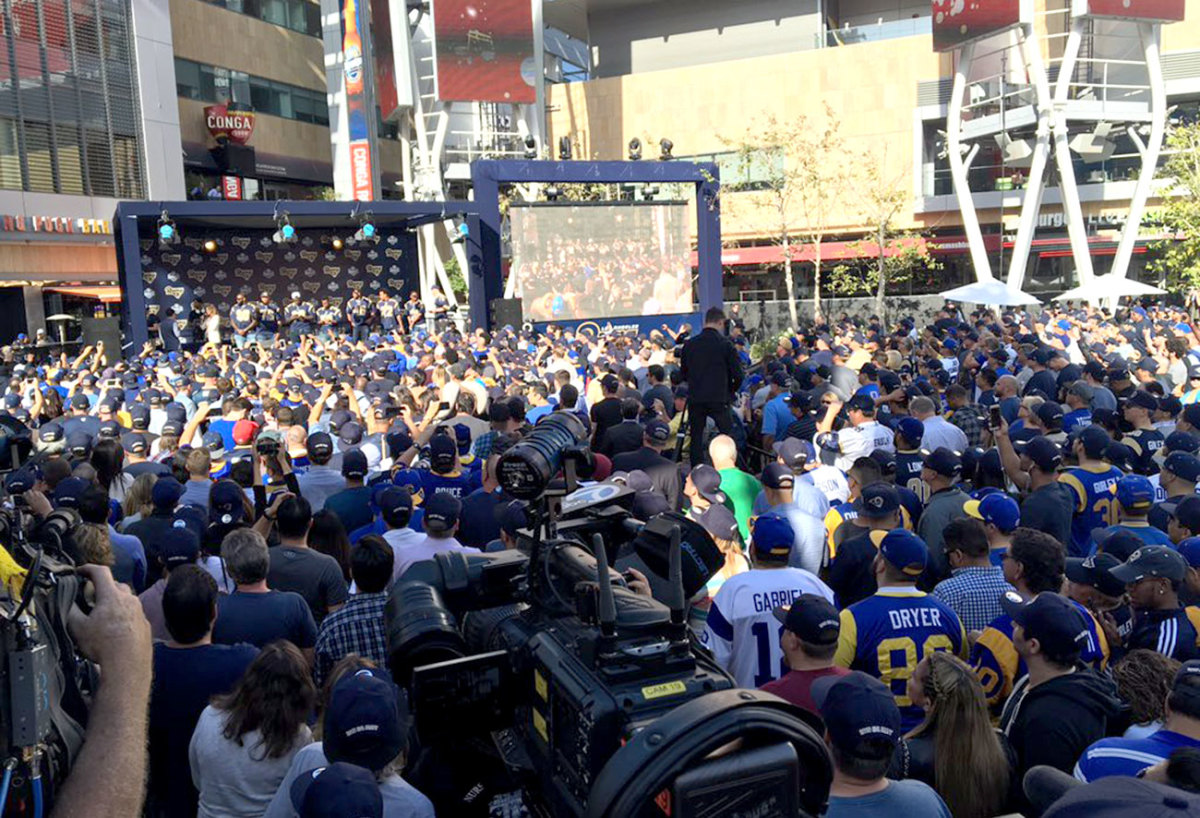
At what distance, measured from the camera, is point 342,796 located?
7.64 feet

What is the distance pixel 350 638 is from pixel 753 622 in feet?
5.75

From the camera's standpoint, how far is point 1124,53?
37.6 m

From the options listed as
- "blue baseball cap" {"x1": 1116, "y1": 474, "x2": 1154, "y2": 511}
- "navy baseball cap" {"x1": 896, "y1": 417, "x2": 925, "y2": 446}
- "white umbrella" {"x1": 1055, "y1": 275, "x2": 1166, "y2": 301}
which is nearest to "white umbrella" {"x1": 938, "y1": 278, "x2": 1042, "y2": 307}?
"white umbrella" {"x1": 1055, "y1": 275, "x2": 1166, "y2": 301}

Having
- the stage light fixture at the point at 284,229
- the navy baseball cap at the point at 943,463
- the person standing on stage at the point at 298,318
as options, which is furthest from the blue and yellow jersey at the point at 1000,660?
the person standing on stage at the point at 298,318

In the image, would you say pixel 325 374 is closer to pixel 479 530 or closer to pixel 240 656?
pixel 479 530

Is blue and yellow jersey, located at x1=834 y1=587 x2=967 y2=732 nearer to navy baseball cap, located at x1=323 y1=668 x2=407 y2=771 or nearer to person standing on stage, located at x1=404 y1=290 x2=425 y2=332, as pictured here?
navy baseball cap, located at x1=323 y1=668 x2=407 y2=771

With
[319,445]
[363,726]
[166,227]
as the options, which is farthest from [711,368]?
[166,227]

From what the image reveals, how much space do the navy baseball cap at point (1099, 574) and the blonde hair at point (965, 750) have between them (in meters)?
1.43

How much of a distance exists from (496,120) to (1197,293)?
2540cm

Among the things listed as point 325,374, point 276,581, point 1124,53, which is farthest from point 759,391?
point 1124,53

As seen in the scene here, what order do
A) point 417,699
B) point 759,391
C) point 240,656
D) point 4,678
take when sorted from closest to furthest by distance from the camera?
point 4,678 < point 417,699 < point 240,656 < point 759,391

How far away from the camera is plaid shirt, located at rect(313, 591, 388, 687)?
4242 mm

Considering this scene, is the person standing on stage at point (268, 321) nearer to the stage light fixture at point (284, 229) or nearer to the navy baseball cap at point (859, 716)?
the stage light fixture at point (284, 229)

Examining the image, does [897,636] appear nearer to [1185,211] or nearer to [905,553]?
[905,553]
